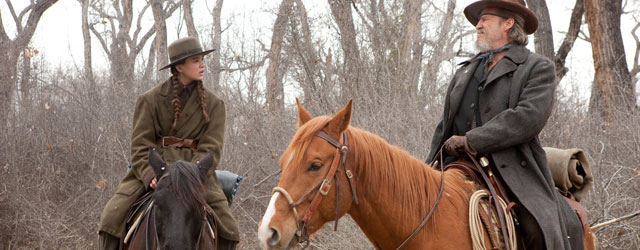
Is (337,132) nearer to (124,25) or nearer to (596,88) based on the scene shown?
(596,88)

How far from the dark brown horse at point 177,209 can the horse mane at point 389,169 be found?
1.43m

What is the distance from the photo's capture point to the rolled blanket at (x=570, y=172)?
447 centimetres

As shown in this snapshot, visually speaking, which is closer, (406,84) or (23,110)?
(406,84)

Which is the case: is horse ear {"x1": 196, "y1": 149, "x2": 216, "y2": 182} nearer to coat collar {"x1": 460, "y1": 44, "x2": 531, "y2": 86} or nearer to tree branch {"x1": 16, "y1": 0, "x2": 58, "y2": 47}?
coat collar {"x1": 460, "y1": 44, "x2": 531, "y2": 86}

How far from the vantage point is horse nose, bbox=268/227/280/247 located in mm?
3168

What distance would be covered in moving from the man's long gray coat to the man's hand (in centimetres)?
8

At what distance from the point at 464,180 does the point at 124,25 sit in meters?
22.9

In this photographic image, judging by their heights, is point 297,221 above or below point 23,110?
below

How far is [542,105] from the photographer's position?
4.00 metres

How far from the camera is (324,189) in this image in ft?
10.9

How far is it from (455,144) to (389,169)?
0.66 meters

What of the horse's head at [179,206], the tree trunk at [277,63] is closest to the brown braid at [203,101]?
the horse's head at [179,206]

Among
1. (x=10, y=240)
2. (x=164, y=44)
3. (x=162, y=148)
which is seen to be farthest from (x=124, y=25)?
(x=162, y=148)

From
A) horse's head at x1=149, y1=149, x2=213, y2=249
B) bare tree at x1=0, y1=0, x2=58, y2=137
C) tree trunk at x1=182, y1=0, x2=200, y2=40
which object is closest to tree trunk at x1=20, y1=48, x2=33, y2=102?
bare tree at x1=0, y1=0, x2=58, y2=137
